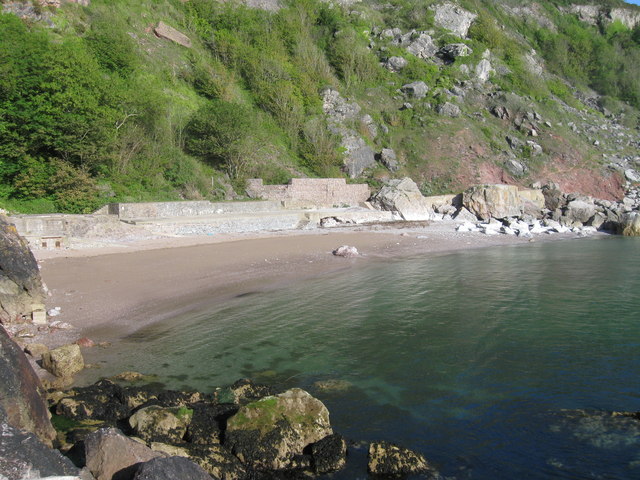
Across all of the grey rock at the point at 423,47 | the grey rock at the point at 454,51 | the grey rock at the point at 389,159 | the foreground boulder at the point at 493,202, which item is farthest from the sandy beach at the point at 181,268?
the grey rock at the point at 423,47

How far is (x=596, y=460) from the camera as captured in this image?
5.30m

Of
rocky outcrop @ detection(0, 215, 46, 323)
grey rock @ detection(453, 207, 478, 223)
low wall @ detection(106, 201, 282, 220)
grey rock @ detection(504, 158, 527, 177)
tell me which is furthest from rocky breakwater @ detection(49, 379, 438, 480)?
Answer: grey rock @ detection(504, 158, 527, 177)

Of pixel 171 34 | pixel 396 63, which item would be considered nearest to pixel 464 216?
pixel 396 63

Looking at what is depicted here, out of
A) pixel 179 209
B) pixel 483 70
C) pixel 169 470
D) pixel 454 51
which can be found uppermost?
pixel 454 51

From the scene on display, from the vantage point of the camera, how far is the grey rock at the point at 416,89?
44625mm

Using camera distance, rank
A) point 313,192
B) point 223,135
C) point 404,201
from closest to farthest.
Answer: point 223,135 → point 404,201 → point 313,192

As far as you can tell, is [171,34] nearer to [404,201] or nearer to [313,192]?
[313,192]

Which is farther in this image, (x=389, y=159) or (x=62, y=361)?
(x=389, y=159)

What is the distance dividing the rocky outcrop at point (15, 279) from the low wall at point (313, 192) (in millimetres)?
18921

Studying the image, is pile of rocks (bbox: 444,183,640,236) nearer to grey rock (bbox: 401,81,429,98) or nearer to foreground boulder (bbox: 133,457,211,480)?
grey rock (bbox: 401,81,429,98)

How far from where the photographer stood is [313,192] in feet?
101

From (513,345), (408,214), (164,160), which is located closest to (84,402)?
(513,345)

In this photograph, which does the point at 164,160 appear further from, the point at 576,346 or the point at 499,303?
the point at 576,346

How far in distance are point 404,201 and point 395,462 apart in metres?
25.6
